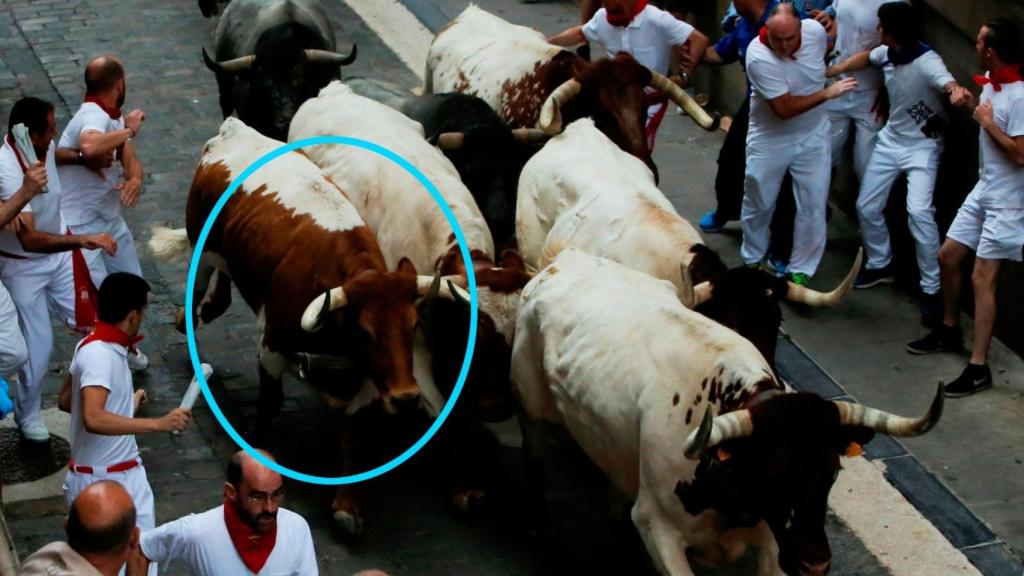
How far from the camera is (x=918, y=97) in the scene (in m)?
12.2

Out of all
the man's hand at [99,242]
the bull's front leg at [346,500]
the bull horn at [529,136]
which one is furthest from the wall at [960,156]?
the man's hand at [99,242]

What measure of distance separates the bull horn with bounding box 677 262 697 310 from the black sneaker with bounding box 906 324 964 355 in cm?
310

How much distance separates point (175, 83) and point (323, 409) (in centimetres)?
681

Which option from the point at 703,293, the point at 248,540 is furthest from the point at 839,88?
the point at 248,540

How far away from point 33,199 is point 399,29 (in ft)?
28.6

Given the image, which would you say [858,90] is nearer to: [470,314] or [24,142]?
[470,314]

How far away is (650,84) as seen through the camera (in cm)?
1219

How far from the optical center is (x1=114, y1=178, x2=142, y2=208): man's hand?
10.9 m

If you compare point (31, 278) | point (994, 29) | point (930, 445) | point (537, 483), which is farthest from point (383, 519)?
Result: point (994, 29)

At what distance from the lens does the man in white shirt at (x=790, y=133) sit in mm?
12109

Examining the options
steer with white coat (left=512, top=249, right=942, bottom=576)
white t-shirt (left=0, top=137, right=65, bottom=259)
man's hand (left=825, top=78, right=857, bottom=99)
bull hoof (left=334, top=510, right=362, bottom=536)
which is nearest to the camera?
steer with white coat (left=512, top=249, right=942, bottom=576)

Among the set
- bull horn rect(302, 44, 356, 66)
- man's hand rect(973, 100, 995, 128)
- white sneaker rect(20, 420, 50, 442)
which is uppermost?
man's hand rect(973, 100, 995, 128)

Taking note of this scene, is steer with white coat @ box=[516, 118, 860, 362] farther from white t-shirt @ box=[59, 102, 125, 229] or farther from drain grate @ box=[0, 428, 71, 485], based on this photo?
drain grate @ box=[0, 428, 71, 485]

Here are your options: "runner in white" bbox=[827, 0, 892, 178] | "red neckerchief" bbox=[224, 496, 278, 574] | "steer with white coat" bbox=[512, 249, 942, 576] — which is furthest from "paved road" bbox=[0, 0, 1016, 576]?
"red neckerchief" bbox=[224, 496, 278, 574]
